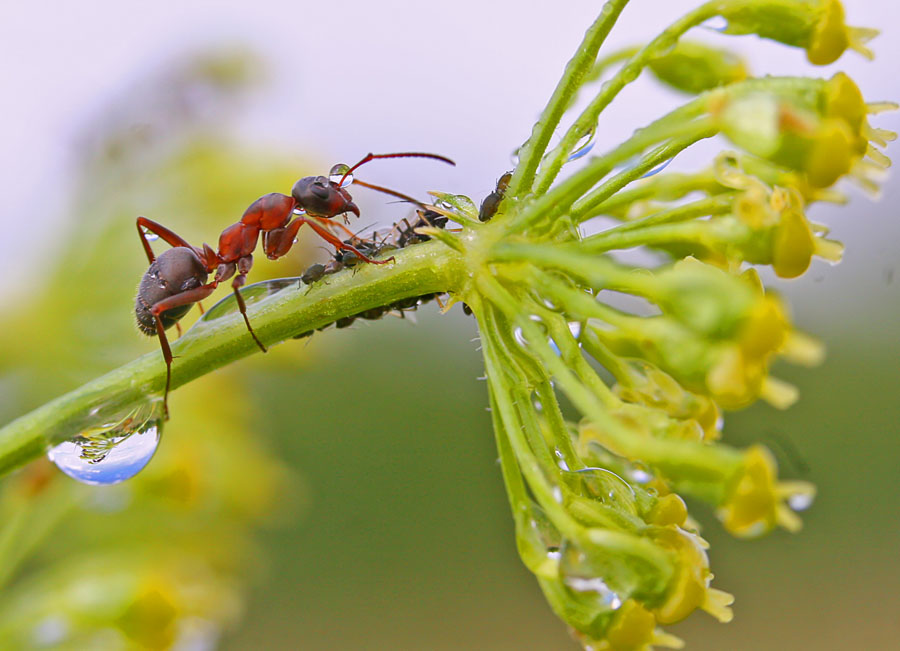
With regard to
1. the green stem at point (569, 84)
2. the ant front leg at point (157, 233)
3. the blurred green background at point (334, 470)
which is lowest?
the blurred green background at point (334, 470)

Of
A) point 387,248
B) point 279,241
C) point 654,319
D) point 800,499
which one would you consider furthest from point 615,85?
point 279,241

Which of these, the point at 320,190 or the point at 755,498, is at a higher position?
the point at 320,190

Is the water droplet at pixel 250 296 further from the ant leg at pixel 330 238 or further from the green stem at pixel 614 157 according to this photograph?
the green stem at pixel 614 157

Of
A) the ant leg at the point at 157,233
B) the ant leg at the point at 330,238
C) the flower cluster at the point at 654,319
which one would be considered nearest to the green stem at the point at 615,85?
the flower cluster at the point at 654,319

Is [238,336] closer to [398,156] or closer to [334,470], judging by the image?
[398,156]

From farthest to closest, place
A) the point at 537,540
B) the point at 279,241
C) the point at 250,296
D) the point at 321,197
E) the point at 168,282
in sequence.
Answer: the point at 279,241
the point at 321,197
the point at 168,282
the point at 250,296
the point at 537,540

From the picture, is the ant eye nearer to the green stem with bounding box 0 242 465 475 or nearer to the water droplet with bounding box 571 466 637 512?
the green stem with bounding box 0 242 465 475
